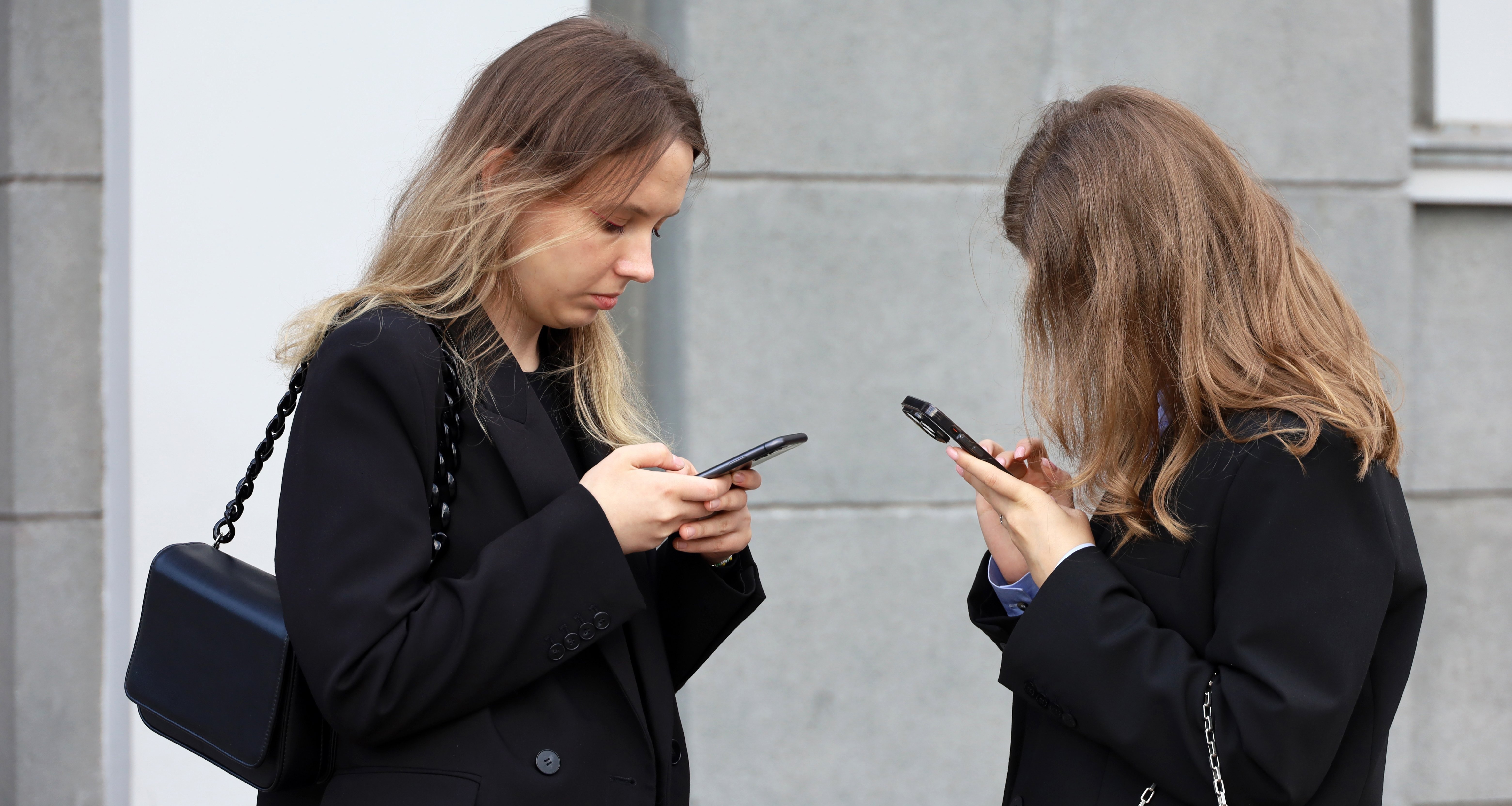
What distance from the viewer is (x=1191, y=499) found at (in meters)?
1.49

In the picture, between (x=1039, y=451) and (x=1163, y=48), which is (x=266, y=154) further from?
(x=1163, y=48)

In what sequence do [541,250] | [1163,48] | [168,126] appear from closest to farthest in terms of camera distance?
[541,250] < [168,126] < [1163,48]

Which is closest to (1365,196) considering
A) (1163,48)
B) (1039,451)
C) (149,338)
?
(1163,48)

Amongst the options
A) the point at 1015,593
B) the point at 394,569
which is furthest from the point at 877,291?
the point at 394,569

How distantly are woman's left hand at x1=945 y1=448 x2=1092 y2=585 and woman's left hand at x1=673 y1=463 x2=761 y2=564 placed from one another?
319mm

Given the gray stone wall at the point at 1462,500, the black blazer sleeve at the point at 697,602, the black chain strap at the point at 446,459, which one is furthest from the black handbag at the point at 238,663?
the gray stone wall at the point at 1462,500

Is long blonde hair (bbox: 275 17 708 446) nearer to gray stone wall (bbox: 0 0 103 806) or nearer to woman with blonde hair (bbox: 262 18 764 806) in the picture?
woman with blonde hair (bbox: 262 18 764 806)

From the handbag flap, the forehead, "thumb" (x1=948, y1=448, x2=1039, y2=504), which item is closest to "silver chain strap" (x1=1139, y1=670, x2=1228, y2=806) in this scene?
"thumb" (x1=948, y1=448, x2=1039, y2=504)

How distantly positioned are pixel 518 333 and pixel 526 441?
0.26 m

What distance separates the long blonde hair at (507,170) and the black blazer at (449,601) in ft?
0.34

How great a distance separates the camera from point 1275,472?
55.4 inches

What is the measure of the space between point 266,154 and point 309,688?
2204mm

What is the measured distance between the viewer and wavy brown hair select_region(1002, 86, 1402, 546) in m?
1.51

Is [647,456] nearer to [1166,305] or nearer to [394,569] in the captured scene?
[394,569]
